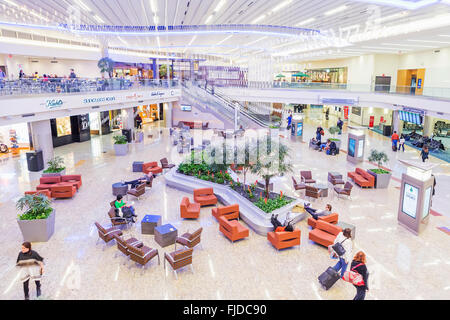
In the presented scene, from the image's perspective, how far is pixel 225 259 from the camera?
818cm

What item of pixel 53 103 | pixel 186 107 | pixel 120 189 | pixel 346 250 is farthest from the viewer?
pixel 186 107

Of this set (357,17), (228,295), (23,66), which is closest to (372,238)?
(228,295)

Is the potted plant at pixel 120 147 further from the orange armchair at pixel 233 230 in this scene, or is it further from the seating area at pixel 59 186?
the orange armchair at pixel 233 230

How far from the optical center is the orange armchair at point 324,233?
28.3 ft

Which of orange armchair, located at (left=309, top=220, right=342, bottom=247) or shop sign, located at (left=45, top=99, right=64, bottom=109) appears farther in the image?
shop sign, located at (left=45, top=99, right=64, bottom=109)

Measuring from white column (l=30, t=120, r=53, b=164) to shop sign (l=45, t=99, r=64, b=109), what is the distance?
105cm

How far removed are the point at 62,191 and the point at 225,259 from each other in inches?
285

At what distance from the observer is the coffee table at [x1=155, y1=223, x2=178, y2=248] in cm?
870

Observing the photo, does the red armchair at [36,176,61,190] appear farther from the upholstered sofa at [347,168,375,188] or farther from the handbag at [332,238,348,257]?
the upholstered sofa at [347,168,375,188]

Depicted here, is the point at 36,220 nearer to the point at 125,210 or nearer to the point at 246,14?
the point at 125,210

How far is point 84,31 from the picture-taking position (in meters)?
20.5

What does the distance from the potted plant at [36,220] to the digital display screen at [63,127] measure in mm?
14342

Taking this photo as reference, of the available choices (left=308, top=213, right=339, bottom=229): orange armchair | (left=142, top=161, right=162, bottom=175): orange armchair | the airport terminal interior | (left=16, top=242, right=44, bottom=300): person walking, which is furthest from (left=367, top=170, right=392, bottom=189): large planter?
(left=16, top=242, right=44, bottom=300): person walking

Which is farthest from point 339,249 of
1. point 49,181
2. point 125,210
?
point 49,181
